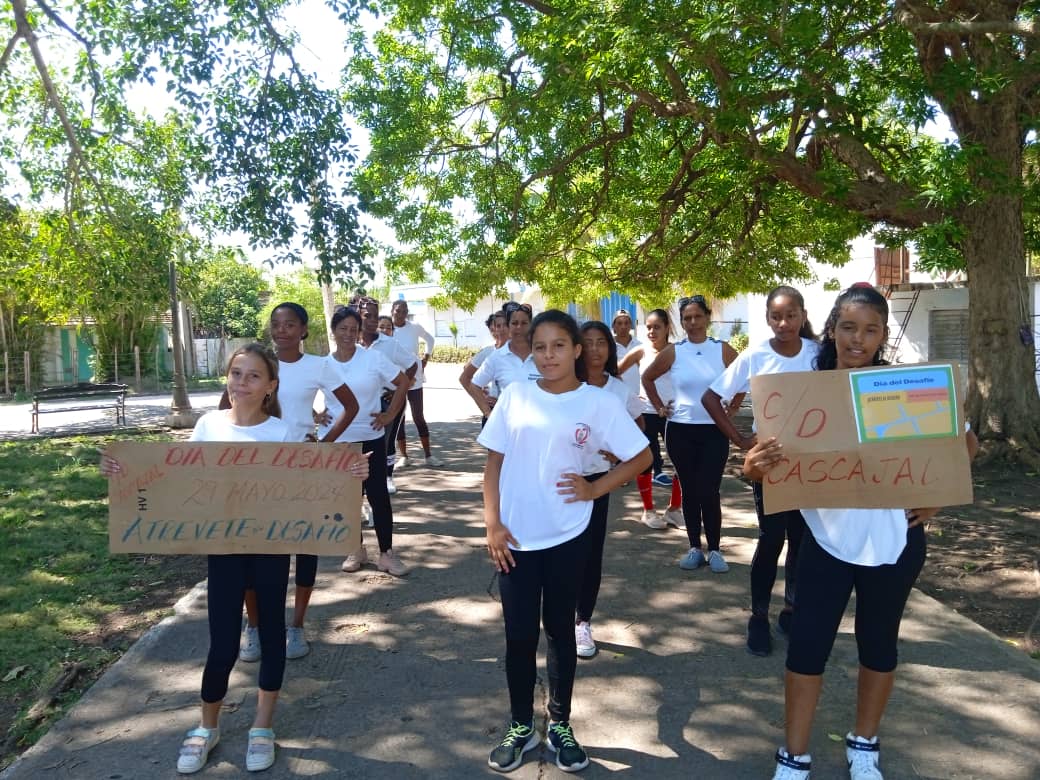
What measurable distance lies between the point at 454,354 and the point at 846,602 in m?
37.9

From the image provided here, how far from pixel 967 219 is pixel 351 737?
8.44m

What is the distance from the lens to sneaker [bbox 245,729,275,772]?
3109 mm

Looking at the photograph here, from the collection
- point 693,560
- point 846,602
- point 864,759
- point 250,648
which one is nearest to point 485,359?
point 693,560

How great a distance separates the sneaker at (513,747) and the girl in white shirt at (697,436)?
2529 millimetres

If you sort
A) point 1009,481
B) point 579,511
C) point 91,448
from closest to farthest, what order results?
1. point 579,511
2. point 1009,481
3. point 91,448

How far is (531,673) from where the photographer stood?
124 inches

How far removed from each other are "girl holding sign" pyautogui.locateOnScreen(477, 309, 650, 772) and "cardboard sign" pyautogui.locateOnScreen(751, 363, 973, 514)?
22.1 inches

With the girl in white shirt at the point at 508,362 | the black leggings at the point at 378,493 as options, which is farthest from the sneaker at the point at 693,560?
the black leggings at the point at 378,493

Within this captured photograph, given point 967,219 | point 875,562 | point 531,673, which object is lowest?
point 531,673

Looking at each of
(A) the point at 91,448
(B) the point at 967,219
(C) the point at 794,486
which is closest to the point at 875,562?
(C) the point at 794,486

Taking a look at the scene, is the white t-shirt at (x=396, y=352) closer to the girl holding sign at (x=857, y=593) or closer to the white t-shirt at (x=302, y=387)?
the white t-shirt at (x=302, y=387)

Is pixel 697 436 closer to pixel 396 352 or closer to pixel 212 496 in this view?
pixel 212 496

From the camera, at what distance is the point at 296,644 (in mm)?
4254

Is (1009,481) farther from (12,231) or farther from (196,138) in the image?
(12,231)
